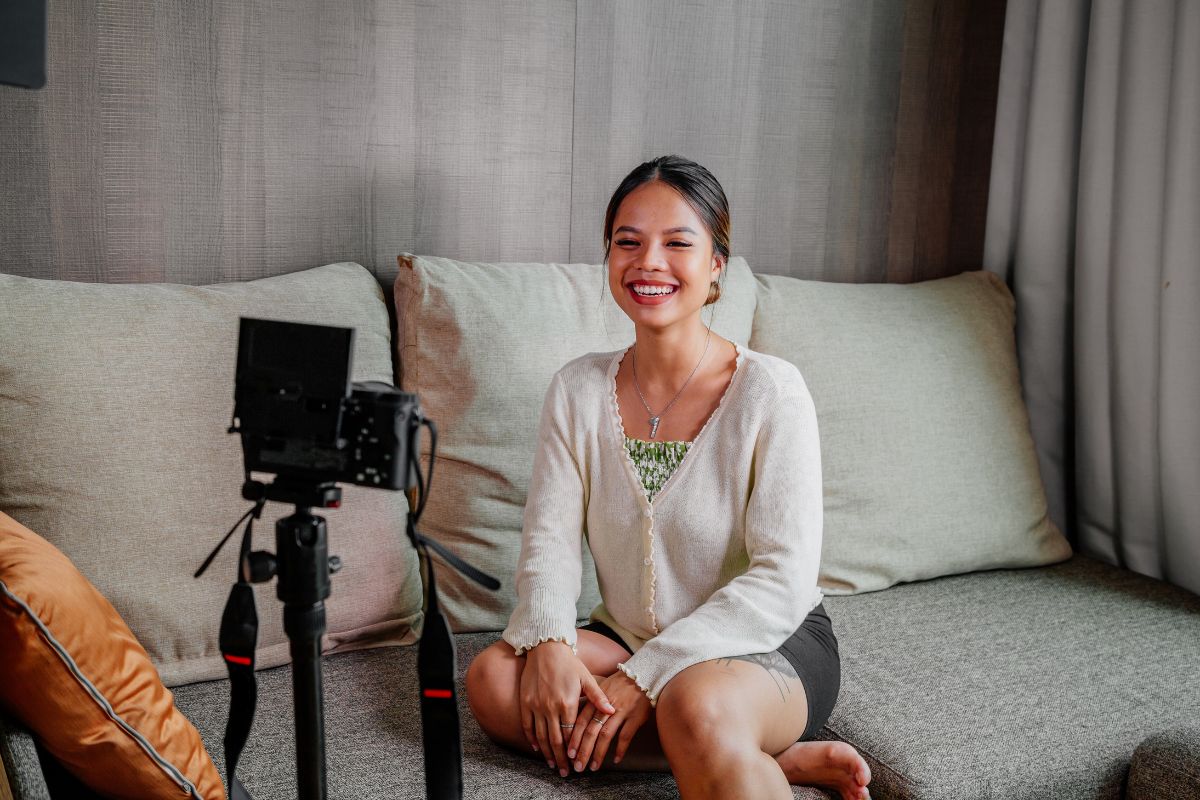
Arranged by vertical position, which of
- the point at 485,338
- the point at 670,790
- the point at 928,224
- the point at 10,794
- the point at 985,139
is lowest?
the point at 670,790

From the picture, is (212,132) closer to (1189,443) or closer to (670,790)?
(670,790)

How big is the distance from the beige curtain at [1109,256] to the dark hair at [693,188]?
997 millimetres

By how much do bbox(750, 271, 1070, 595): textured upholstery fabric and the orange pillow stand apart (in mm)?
1157

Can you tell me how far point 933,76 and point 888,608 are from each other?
3.85ft

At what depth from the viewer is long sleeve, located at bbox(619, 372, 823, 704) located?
1.37 metres

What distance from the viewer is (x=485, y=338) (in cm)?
171

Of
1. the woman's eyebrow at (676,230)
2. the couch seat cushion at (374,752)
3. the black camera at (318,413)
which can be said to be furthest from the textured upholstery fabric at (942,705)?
the woman's eyebrow at (676,230)

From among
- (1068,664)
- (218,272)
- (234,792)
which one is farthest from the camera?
(218,272)

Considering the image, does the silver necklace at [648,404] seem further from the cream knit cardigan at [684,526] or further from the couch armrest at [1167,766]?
the couch armrest at [1167,766]

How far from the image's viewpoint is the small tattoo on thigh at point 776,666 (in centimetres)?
136

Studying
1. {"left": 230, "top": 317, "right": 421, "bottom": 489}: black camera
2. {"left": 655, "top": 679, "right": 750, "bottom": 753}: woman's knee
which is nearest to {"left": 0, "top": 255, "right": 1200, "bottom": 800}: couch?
{"left": 655, "top": 679, "right": 750, "bottom": 753}: woman's knee

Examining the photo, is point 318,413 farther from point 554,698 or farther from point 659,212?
point 659,212

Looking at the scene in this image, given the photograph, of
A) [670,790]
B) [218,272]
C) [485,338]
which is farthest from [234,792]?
[218,272]

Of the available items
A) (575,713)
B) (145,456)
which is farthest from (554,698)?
(145,456)
